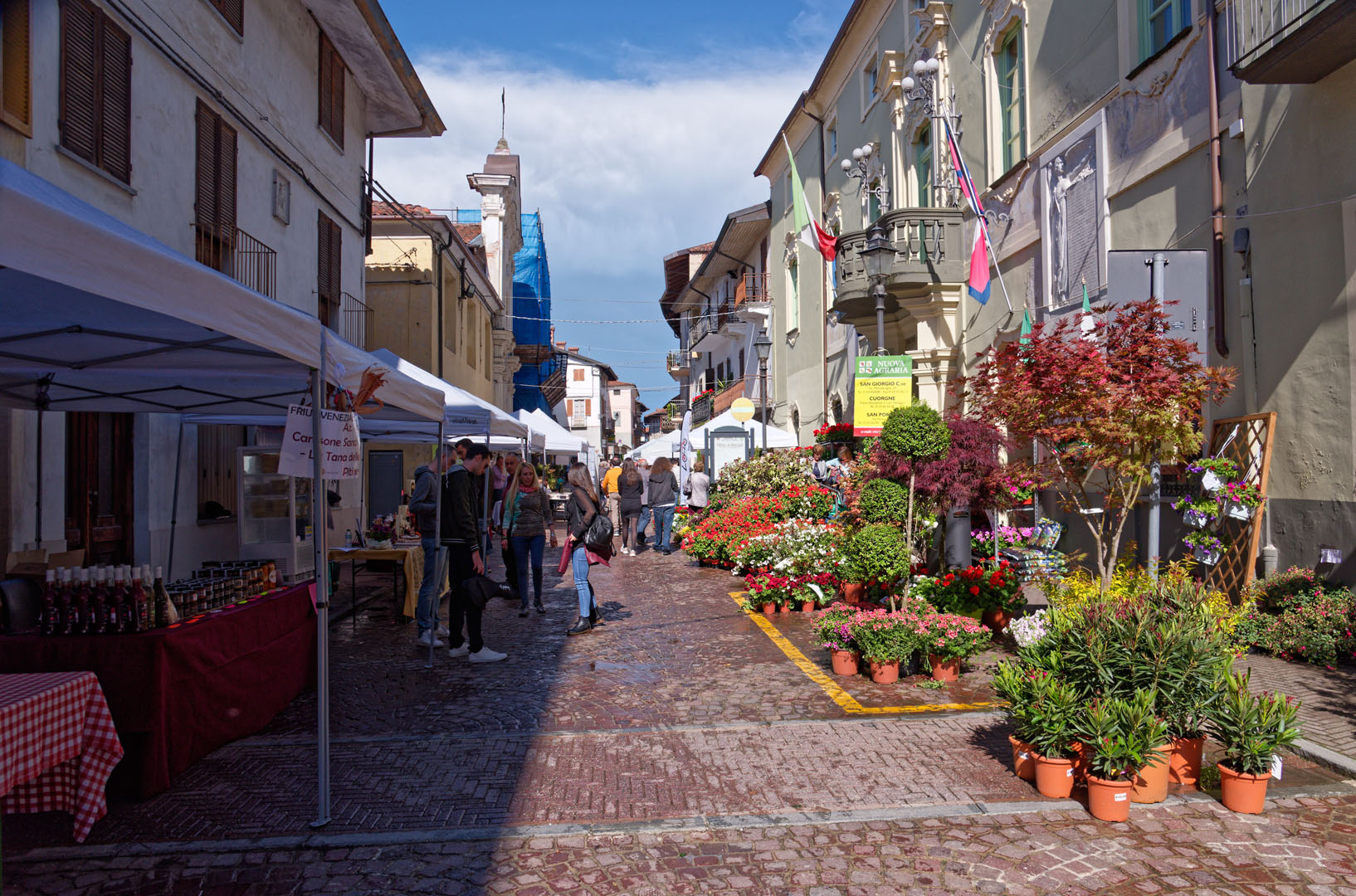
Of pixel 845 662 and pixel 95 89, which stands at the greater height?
pixel 95 89

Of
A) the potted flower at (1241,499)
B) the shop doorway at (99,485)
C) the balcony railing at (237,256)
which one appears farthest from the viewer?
the balcony railing at (237,256)

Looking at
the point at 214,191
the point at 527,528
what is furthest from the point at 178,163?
the point at 527,528

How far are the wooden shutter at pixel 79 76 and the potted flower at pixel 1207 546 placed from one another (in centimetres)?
1080

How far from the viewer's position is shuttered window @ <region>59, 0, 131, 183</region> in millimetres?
7715

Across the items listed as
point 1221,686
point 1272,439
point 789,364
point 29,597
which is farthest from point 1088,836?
point 789,364

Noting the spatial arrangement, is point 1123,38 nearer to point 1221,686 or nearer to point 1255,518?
point 1255,518

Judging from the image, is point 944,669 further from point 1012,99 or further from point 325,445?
point 1012,99

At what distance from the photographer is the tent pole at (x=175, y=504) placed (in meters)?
9.42

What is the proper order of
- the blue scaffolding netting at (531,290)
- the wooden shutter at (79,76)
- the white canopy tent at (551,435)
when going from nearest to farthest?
the wooden shutter at (79,76) < the white canopy tent at (551,435) < the blue scaffolding netting at (531,290)

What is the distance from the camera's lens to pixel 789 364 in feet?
94.2

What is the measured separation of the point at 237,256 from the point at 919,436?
824 centimetres

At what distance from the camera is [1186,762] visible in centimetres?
468

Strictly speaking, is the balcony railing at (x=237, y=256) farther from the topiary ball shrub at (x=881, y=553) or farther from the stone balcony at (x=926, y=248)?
the stone balcony at (x=926, y=248)

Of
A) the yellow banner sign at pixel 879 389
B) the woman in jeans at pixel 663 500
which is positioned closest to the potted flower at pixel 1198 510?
the yellow banner sign at pixel 879 389
